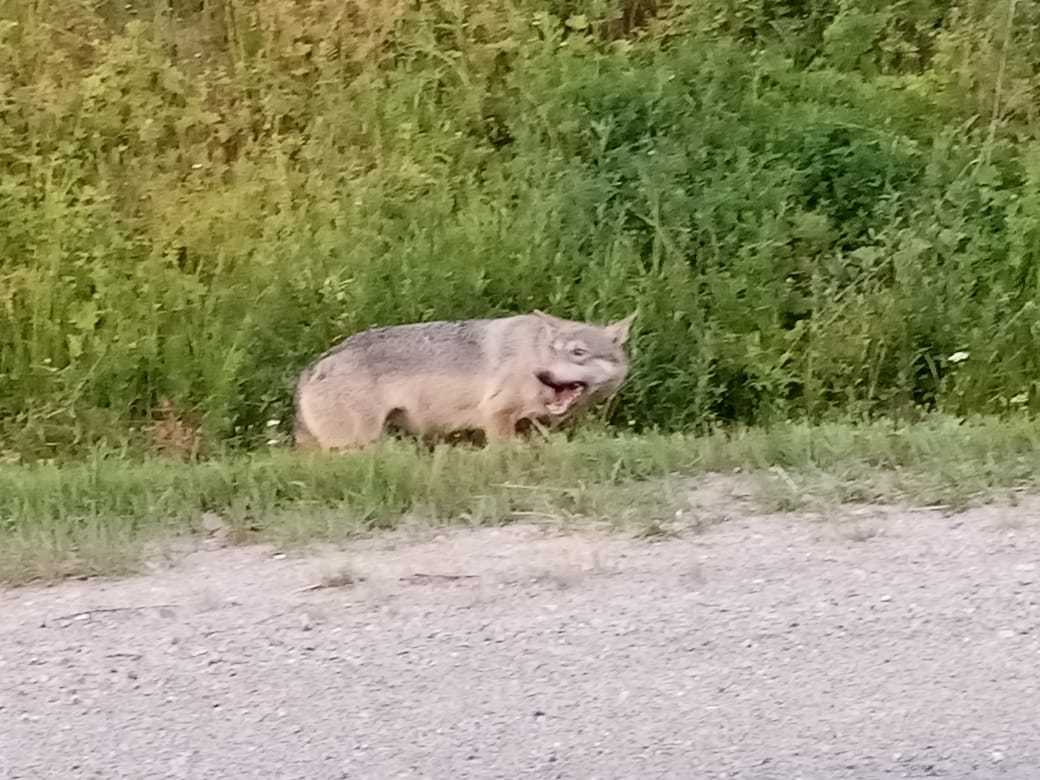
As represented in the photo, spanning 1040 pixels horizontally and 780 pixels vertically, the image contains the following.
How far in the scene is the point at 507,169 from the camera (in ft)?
33.6

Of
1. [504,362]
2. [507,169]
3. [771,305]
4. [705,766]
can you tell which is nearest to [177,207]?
[507,169]

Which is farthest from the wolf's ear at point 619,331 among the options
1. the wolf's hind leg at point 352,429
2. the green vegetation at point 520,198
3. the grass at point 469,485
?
the wolf's hind leg at point 352,429

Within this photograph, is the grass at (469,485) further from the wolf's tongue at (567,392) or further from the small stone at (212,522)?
the wolf's tongue at (567,392)

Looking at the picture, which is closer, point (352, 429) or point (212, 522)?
point (212, 522)

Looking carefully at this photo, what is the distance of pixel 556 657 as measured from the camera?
4543 millimetres

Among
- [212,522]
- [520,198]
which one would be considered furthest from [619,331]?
[212,522]

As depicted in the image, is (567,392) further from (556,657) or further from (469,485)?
(556,657)

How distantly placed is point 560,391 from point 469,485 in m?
1.95

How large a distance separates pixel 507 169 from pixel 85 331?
3.00 m

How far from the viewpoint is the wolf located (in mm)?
8062

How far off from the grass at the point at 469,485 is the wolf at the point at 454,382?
976 mm

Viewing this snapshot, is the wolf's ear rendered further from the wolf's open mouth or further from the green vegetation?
the green vegetation

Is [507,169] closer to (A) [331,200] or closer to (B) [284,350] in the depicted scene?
(A) [331,200]

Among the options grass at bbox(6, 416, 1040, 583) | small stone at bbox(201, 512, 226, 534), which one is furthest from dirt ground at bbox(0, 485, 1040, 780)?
small stone at bbox(201, 512, 226, 534)
